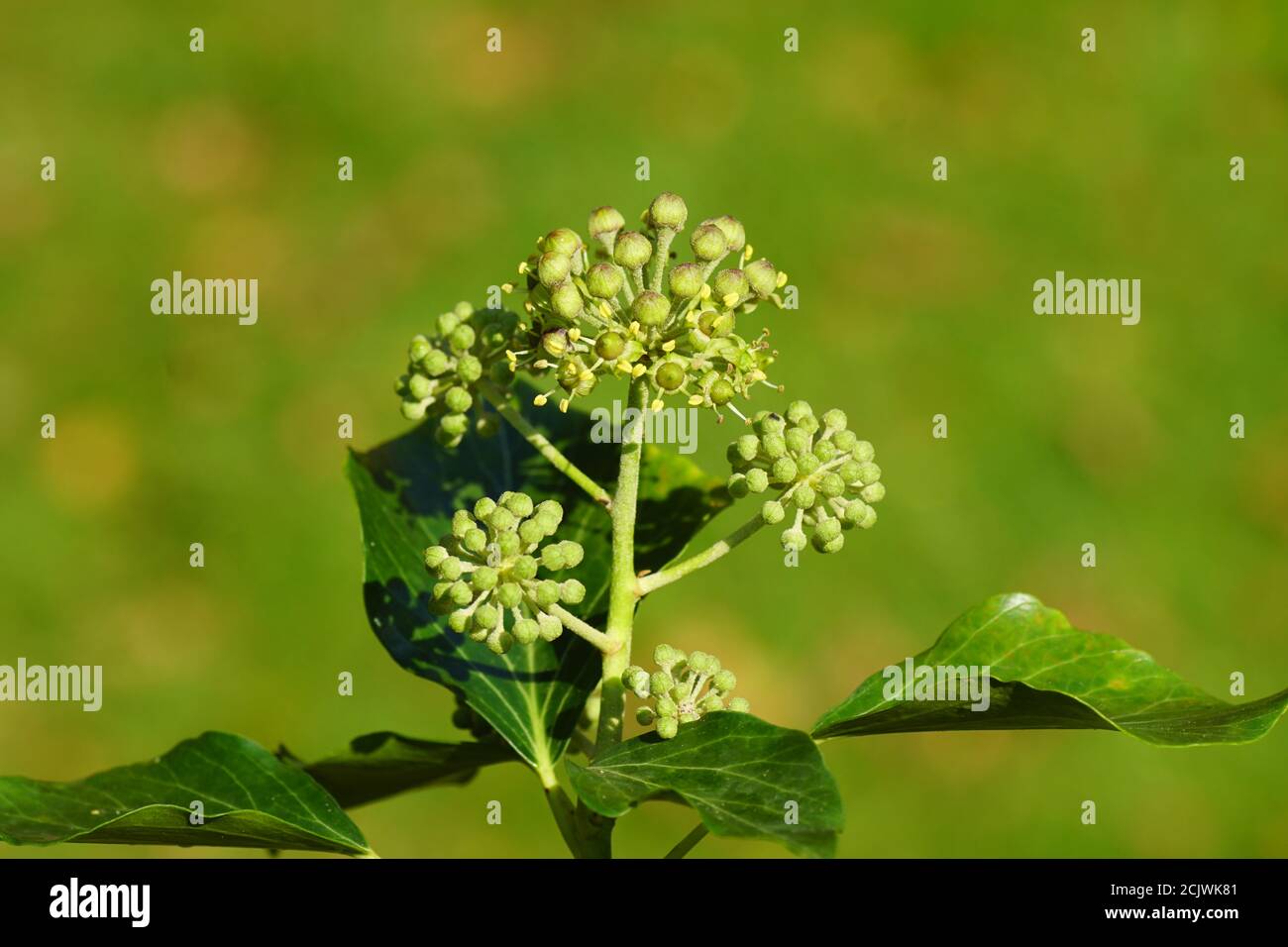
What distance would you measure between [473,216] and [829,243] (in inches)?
67.7

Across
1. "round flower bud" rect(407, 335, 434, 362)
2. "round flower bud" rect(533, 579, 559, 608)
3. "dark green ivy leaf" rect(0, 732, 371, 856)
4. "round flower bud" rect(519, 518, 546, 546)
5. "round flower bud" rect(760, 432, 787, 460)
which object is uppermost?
"round flower bud" rect(407, 335, 434, 362)

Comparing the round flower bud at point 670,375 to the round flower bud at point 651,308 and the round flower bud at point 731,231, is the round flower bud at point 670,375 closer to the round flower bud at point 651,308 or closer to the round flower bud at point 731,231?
the round flower bud at point 651,308

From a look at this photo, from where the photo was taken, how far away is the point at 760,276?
1.82m

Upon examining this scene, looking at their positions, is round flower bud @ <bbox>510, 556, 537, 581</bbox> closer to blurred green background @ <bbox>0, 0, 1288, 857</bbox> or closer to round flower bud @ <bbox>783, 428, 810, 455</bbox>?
round flower bud @ <bbox>783, 428, 810, 455</bbox>

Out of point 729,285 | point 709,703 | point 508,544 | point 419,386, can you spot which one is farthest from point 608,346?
point 709,703

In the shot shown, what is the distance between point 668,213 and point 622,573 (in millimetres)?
480

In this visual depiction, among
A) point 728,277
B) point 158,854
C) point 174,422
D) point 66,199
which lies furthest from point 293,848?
point 66,199

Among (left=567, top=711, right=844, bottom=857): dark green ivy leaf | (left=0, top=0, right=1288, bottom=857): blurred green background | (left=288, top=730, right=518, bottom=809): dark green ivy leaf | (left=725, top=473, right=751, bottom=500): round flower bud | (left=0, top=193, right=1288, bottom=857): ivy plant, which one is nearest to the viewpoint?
(left=567, top=711, right=844, bottom=857): dark green ivy leaf

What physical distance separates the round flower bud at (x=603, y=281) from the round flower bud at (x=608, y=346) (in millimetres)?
55

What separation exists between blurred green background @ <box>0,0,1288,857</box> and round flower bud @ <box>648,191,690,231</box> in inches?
143

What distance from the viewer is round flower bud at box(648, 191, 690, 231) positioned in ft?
5.88

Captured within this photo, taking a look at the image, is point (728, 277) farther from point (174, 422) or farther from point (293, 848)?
point (174, 422)

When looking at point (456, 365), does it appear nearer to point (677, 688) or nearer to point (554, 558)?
point (554, 558)

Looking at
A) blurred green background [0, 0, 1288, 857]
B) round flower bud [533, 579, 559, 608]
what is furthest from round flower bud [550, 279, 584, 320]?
blurred green background [0, 0, 1288, 857]
